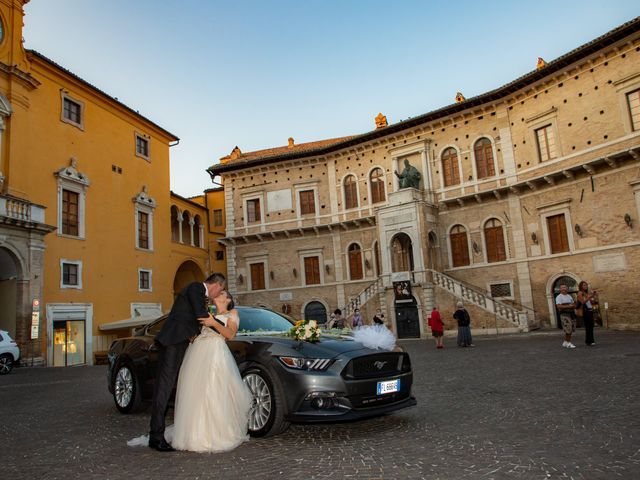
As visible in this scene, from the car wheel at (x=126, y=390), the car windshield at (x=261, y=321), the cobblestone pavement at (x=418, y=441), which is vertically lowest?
the cobblestone pavement at (x=418, y=441)

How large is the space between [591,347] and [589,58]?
48.0 ft

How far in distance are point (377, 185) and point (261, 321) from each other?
25763 millimetres

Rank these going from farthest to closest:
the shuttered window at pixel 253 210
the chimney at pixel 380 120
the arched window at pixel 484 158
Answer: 1. the shuttered window at pixel 253 210
2. the chimney at pixel 380 120
3. the arched window at pixel 484 158

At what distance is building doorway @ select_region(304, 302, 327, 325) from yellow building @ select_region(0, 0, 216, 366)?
29.0 feet

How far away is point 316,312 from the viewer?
33156 mm

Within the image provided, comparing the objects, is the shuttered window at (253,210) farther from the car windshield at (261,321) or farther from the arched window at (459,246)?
the car windshield at (261,321)

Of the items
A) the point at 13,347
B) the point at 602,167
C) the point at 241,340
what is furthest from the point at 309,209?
the point at 241,340

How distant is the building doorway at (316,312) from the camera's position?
32.8 meters

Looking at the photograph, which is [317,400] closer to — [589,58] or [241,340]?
[241,340]

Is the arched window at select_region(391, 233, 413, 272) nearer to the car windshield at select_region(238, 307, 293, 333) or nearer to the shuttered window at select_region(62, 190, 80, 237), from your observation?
the shuttered window at select_region(62, 190, 80, 237)

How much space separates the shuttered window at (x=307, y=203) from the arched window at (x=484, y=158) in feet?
36.4

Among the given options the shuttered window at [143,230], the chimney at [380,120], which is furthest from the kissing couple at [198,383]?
the chimney at [380,120]

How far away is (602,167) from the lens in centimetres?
2223

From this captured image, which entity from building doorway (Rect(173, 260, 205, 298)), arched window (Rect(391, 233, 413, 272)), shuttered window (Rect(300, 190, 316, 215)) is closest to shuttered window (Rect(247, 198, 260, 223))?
shuttered window (Rect(300, 190, 316, 215))
